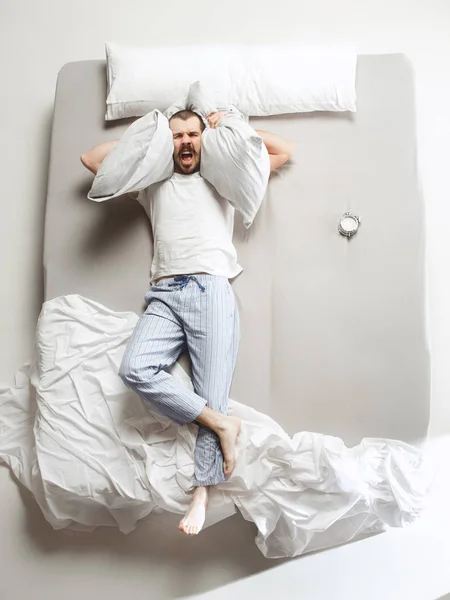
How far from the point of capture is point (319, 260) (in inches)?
77.6

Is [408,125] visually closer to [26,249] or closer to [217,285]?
[217,285]

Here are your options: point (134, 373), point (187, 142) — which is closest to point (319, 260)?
point (187, 142)

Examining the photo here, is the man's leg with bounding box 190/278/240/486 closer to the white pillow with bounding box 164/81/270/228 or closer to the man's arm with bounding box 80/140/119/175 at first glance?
the white pillow with bounding box 164/81/270/228

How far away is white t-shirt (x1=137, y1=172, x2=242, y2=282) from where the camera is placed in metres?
1.90

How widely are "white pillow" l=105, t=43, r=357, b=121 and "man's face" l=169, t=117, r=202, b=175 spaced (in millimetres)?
155

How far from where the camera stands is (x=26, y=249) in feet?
7.52

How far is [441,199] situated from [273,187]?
0.65 metres

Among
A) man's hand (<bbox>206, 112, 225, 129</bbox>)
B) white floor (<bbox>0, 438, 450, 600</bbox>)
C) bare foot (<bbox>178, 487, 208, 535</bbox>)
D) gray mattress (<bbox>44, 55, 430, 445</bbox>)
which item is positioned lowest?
white floor (<bbox>0, 438, 450, 600</bbox>)

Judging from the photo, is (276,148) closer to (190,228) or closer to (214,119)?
(214,119)

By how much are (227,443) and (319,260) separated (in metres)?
0.63

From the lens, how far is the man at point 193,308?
1.74 meters

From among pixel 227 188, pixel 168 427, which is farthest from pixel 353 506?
pixel 227 188

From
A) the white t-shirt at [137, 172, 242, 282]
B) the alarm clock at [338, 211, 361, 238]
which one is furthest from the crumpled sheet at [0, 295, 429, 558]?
the alarm clock at [338, 211, 361, 238]

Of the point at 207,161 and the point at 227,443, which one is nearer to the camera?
the point at 227,443
